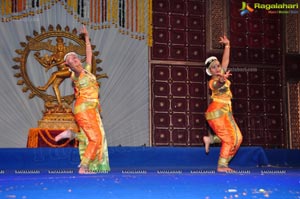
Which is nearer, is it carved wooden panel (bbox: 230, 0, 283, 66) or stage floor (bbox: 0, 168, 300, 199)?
stage floor (bbox: 0, 168, 300, 199)

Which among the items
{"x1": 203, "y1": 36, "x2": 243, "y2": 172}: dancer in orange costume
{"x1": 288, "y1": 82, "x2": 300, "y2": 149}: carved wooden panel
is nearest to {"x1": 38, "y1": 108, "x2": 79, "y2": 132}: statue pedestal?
{"x1": 203, "y1": 36, "x2": 243, "y2": 172}: dancer in orange costume

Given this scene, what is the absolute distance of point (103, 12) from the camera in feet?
25.1

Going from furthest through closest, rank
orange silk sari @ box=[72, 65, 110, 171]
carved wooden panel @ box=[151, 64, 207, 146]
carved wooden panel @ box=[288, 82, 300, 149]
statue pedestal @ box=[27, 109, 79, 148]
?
carved wooden panel @ box=[288, 82, 300, 149] → carved wooden panel @ box=[151, 64, 207, 146] → statue pedestal @ box=[27, 109, 79, 148] → orange silk sari @ box=[72, 65, 110, 171]

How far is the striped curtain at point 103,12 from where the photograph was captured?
7.32 m

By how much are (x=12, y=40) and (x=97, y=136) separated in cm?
384

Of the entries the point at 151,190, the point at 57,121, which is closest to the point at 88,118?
the point at 151,190

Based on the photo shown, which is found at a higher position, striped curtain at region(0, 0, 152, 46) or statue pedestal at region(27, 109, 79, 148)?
striped curtain at region(0, 0, 152, 46)

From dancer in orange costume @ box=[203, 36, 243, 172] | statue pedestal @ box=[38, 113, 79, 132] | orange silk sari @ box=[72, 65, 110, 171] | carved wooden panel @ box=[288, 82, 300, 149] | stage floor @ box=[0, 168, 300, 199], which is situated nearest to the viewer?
stage floor @ box=[0, 168, 300, 199]

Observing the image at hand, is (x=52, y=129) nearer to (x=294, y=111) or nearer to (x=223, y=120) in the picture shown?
(x=223, y=120)

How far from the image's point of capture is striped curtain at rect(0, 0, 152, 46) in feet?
24.0

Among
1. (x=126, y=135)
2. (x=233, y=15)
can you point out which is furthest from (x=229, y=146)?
(x=233, y=15)

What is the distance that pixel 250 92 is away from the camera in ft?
27.3

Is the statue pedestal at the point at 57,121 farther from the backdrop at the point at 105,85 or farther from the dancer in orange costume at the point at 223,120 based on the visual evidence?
the dancer in orange costume at the point at 223,120

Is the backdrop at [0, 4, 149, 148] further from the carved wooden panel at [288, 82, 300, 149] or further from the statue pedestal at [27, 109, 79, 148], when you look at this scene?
the carved wooden panel at [288, 82, 300, 149]
